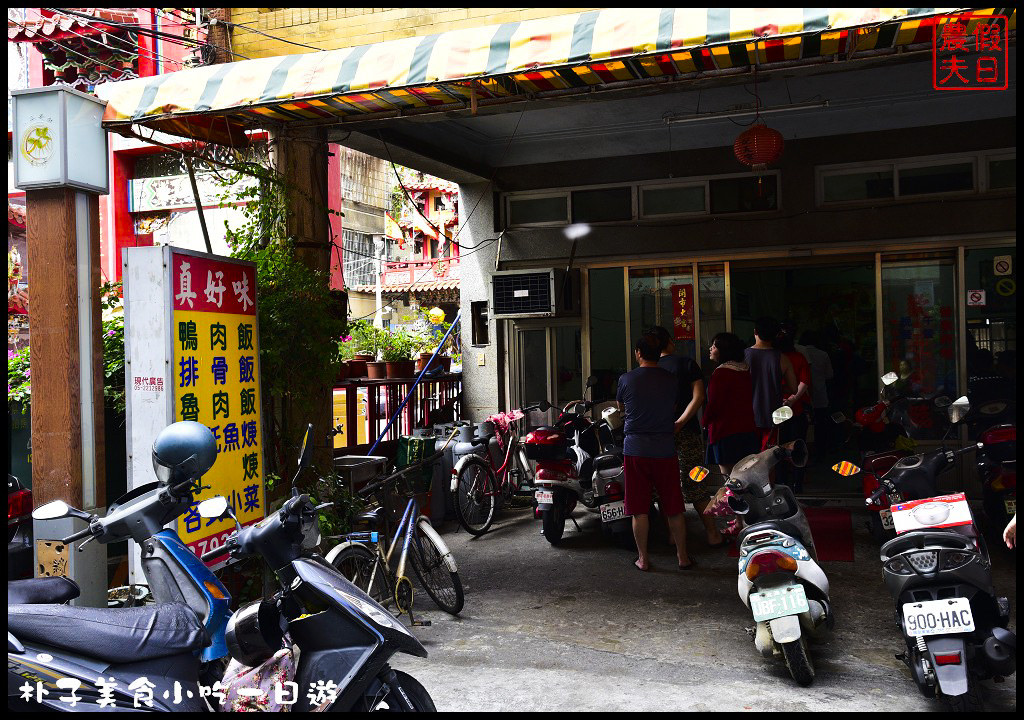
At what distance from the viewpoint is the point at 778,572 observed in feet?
14.7

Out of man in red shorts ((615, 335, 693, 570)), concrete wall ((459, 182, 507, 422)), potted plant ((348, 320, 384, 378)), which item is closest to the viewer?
man in red shorts ((615, 335, 693, 570))

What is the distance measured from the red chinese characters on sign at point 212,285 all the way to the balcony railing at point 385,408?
3.18 metres

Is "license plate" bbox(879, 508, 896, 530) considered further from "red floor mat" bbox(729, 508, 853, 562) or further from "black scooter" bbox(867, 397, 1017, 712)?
"black scooter" bbox(867, 397, 1017, 712)

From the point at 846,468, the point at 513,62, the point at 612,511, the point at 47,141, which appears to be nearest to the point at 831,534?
the point at 612,511

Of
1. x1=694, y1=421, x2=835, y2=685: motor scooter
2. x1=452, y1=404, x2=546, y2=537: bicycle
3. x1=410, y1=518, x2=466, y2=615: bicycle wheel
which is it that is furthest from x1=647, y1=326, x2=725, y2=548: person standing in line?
x1=410, y1=518, x2=466, y2=615: bicycle wheel

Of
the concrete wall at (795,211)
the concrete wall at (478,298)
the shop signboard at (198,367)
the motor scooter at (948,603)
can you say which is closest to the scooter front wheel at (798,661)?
the motor scooter at (948,603)

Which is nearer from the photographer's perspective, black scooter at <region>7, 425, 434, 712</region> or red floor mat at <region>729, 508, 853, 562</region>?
black scooter at <region>7, 425, 434, 712</region>

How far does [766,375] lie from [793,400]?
1.25ft

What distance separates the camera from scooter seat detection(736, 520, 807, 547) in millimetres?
4766

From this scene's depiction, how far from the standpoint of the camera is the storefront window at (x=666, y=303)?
1006cm

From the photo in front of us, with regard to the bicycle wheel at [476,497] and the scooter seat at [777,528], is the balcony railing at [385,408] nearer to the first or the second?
the bicycle wheel at [476,497]

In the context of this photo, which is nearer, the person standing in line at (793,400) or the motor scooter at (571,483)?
the motor scooter at (571,483)

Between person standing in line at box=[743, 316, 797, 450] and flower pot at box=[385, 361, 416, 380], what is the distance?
428 centimetres

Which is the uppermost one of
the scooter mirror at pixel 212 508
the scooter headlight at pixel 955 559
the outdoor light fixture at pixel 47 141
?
the outdoor light fixture at pixel 47 141
